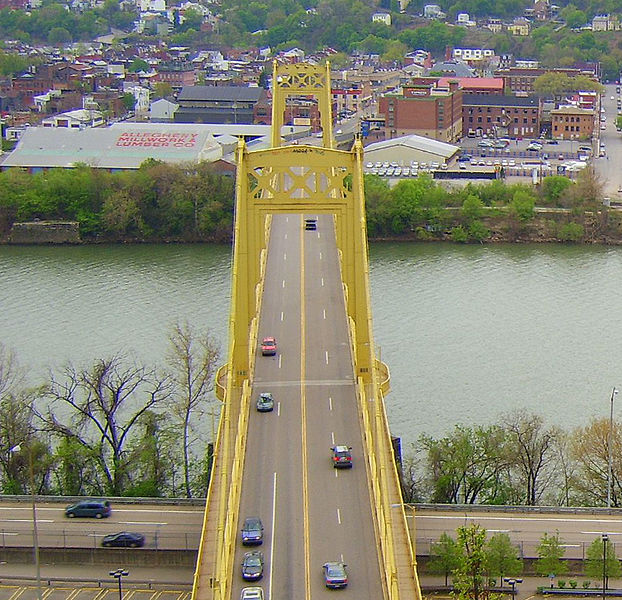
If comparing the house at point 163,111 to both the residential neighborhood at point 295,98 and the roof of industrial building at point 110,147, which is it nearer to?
the residential neighborhood at point 295,98

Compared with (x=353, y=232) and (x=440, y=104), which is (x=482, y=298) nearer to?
(x=353, y=232)

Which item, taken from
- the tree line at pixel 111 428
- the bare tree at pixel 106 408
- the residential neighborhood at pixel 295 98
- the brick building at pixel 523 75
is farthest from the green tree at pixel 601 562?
the brick building at pixel 523 75

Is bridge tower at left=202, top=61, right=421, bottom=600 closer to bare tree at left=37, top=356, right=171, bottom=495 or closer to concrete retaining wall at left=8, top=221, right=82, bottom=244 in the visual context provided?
bare tree at left=37, top=356, right=171, bottom=495

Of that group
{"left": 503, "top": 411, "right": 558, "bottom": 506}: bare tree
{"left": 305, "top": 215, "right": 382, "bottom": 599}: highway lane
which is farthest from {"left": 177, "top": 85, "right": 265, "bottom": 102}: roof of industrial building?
{"left": 503, "top": 411, "right": 558, "bottom": 506}: bare tree

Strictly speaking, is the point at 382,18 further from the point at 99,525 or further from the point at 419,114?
the point at 99,525

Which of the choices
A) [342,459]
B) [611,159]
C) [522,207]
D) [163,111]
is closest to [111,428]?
[342,459]
